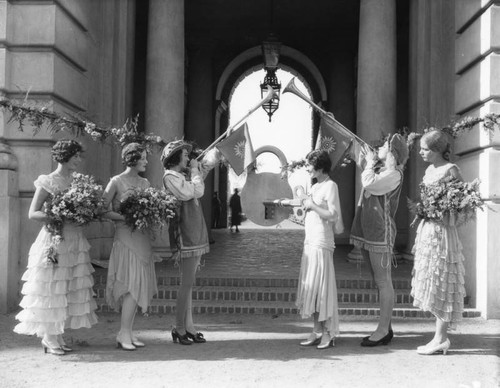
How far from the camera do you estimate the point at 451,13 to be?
8.95m

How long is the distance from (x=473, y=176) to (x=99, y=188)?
4832 mm

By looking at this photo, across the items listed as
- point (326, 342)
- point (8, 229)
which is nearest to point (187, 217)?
point (326, 342)

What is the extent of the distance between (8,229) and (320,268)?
13.4 ft

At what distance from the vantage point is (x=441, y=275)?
5.29 meters

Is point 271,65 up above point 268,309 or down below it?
above

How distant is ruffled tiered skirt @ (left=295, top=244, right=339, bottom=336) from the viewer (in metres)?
5.48

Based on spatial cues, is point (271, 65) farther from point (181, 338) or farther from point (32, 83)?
point (181, 338)

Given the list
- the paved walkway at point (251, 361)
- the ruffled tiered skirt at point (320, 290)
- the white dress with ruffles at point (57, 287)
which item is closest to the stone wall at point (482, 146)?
the paved walkway at point (251, 361)

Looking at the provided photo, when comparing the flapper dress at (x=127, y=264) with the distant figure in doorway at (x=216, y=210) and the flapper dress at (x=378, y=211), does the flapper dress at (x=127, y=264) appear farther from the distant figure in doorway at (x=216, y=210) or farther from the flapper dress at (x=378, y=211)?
the distant figure in doorway at (x=216, y=210)

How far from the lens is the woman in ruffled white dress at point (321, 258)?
5496 mm

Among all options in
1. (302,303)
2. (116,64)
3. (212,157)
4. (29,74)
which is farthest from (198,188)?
(116,64)

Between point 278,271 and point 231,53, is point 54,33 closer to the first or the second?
point 278,271

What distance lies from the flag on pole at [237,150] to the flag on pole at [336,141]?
80cm

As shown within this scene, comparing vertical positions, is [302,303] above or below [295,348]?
above
